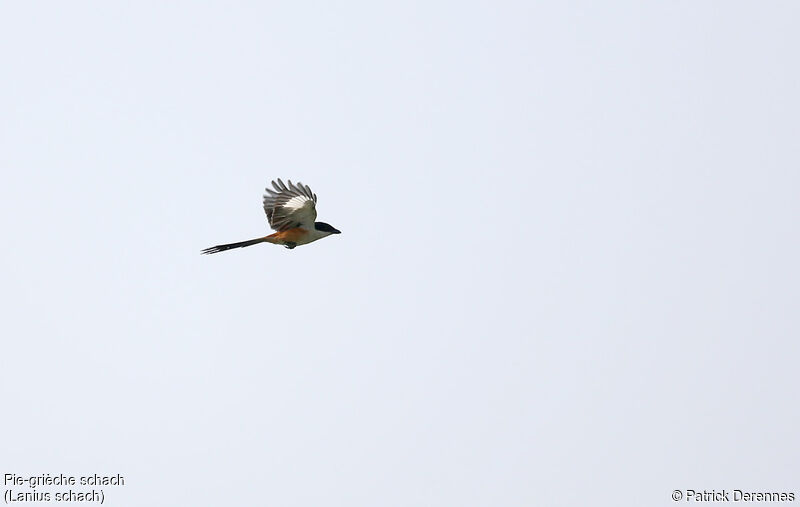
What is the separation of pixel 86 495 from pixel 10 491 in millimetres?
2180

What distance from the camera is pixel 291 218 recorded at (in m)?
31.4

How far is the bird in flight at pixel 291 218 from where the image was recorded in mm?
30969

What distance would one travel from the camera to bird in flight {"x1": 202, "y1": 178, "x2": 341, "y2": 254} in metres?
31.0

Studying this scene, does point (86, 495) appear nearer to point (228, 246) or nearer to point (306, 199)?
point (228, 246)

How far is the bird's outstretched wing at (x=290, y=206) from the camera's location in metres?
30.8

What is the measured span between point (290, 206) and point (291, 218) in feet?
1.16

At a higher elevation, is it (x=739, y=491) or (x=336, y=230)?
(x=336, y=230)

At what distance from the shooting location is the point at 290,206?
31.2 metres

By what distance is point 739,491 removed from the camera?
3412 centimetres

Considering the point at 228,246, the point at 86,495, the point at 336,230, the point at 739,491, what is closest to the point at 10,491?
the point at 86,495

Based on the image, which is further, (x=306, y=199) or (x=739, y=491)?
(x=739, y=491)

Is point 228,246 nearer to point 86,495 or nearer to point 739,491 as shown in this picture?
A: point 86,495

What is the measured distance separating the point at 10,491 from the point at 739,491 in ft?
68.1

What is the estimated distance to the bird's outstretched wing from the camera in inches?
1214
